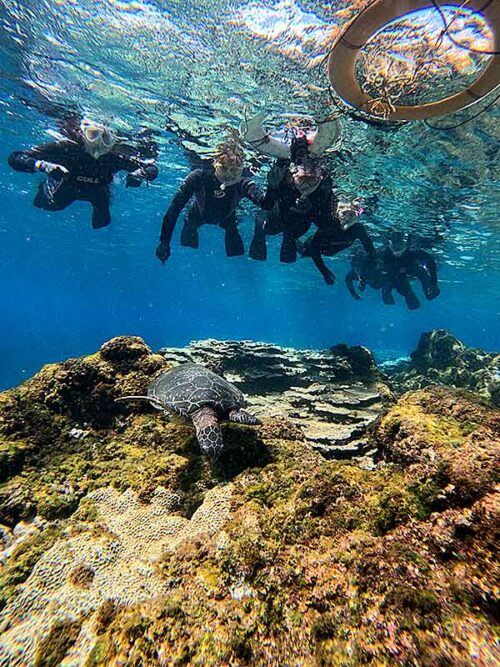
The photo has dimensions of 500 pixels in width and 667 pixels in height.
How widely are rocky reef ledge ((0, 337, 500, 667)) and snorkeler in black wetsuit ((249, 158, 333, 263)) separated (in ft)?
19.3

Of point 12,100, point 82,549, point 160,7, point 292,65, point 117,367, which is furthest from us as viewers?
point 12,100

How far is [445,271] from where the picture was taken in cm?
2612

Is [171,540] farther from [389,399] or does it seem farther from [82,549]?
[389,399]

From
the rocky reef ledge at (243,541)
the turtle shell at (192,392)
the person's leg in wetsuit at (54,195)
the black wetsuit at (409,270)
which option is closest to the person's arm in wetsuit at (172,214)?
the person's leg in wetsuit at (54,195)

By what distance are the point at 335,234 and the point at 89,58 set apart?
9072mm

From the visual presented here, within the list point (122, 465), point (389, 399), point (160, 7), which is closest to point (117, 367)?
point (122, 465)

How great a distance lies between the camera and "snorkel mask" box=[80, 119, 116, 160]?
8234mm

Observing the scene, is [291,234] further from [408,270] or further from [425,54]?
[408,270]

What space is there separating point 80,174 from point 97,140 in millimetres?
1389

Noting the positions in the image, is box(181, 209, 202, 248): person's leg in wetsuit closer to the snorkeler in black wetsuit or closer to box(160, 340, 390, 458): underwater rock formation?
the snorkeler in black wetsuit

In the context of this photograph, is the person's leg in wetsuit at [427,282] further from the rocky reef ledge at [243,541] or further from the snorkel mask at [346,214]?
the rocky reef ledge at [243,541]

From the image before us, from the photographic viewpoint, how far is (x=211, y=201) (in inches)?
372

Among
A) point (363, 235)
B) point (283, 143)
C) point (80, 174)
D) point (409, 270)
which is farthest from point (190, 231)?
point (409, 270)

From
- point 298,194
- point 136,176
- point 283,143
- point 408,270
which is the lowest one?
point 408,270
